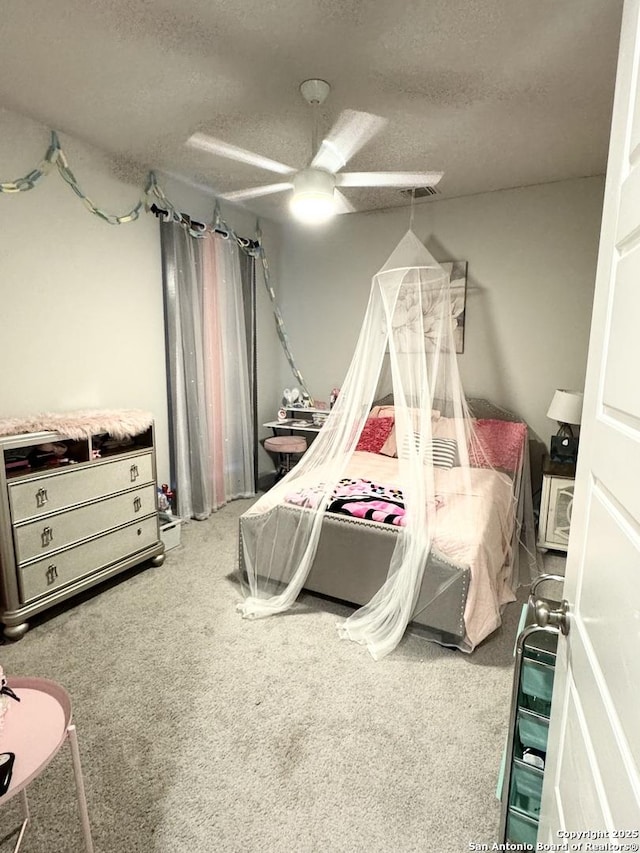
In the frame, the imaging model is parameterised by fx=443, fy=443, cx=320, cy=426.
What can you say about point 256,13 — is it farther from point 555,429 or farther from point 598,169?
point 555,429

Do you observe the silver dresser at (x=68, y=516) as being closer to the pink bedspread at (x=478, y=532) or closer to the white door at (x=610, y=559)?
the pink bedspread at (x=478, y=532)

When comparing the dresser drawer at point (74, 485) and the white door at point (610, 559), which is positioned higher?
the white door at point (610, 559)

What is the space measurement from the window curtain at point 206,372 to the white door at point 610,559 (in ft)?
11.1

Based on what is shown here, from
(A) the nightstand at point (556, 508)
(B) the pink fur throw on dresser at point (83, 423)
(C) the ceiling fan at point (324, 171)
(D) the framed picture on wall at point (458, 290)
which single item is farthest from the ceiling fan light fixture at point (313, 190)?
(A) the nightstand at point (556, 508)

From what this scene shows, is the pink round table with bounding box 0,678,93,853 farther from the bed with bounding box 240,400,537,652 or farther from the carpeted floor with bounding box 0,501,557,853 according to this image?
the bed with bounding box 240,400,537,652

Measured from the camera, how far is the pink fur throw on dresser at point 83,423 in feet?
8.05

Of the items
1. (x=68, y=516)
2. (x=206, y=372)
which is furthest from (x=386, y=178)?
(x=68, y=516)

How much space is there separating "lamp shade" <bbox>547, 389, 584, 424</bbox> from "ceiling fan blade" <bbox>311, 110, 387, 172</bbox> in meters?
2.26

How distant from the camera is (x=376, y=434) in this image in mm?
3869

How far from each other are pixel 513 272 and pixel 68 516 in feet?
12.8

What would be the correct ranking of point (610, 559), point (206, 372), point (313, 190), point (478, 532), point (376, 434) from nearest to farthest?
point (610, 559) < point (478, 532) < point (313, 190) < point (376, 434) < point (206, 372)

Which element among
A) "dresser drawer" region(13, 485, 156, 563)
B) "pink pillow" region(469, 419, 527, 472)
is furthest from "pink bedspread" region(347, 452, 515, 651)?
"dresser drawer" region(13, 485, 156, 563)

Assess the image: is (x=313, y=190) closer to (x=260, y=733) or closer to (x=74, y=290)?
(x=74, y=290)

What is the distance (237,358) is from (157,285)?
1027 mm
